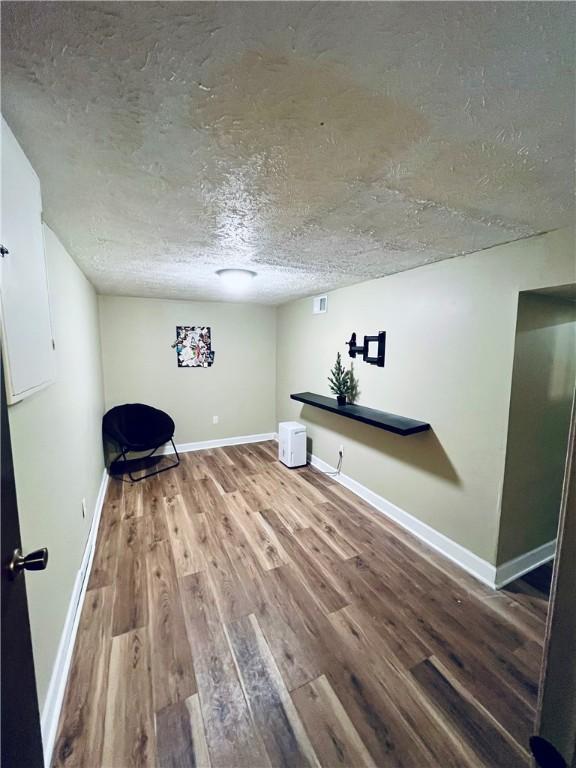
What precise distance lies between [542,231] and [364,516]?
2.51 m

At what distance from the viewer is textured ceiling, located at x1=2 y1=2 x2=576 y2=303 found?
0.60 m

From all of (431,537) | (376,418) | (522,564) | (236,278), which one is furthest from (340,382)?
(522,564)

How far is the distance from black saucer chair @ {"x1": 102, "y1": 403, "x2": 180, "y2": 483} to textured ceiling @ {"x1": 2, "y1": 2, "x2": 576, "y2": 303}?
261 centimetres

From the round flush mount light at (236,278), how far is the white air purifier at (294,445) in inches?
72.2

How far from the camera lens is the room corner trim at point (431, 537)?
2105 millimetres

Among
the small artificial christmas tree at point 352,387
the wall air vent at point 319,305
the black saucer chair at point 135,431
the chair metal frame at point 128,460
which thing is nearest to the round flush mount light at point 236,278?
the wall air vent at point 319,305

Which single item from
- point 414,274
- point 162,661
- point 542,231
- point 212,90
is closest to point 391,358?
point 414,274

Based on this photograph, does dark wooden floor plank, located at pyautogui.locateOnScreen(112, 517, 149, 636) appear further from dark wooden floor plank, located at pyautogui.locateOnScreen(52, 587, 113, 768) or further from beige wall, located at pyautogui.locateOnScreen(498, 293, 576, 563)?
beige wall, located at pyautogui.locateOnScreen(498, 293, 576, 563)

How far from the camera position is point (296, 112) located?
836 mm

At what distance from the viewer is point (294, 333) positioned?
440 cm

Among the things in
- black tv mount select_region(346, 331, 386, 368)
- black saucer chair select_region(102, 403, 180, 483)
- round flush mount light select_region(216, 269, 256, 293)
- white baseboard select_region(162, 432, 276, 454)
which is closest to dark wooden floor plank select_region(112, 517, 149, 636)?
black saucer chair select_region(102, 403, 180, 483)

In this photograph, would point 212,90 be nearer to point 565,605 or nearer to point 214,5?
Result: point 214,5

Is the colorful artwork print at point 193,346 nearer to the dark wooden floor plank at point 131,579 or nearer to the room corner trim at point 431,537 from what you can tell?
the dark wooden floor plank at point 131,579

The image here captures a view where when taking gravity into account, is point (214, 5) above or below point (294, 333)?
above
